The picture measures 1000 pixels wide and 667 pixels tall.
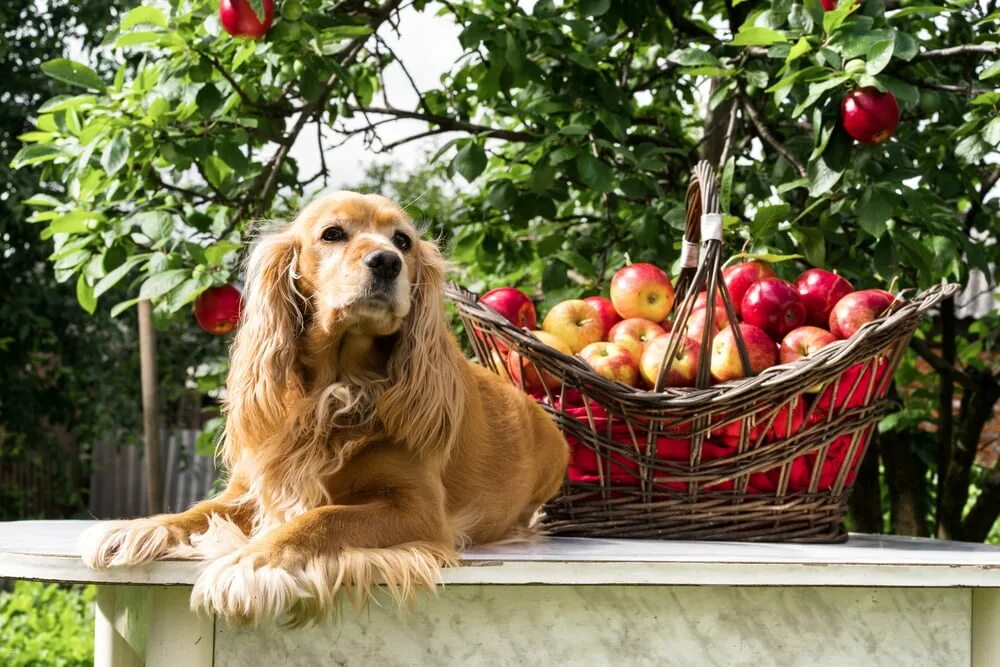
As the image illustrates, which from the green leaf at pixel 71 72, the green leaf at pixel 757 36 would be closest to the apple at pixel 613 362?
the green leaf at pixel 757 36

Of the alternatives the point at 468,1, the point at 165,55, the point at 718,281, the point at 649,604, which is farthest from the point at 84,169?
the point at 649,604

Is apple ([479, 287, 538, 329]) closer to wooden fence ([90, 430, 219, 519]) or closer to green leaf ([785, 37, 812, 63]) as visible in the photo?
green leaf ([785, 37, 812, 63])

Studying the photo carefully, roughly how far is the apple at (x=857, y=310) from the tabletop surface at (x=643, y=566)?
49 cm

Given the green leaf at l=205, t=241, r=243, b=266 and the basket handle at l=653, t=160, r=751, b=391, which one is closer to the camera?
the basket handle at l=653, t=160, r=751, b=391

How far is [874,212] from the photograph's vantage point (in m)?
2.43

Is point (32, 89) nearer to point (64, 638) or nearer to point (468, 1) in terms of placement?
point (64, 638)

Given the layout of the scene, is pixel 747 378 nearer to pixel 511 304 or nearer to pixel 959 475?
pixel 511 304

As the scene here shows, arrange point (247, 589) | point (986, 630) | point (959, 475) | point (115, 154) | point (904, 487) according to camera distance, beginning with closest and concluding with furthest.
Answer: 1. point (247, 589)
2. point (986, 630)
3. point (115, 154)
4. point (959, 475)
5. point (904, 487)

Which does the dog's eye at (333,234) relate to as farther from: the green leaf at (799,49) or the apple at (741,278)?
the green leaf at (799,49)

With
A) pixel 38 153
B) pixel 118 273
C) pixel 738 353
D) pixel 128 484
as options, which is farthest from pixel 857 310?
pixel 128 484

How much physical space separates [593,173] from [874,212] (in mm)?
689

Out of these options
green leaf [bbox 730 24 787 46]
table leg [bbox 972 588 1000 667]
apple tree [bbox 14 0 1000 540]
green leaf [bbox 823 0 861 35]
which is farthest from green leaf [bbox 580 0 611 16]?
table leg [bbox 972 588 1000 667]

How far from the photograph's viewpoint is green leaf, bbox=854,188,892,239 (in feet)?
7.94

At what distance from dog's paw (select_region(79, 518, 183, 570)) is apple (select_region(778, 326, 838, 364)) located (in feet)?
4.05
